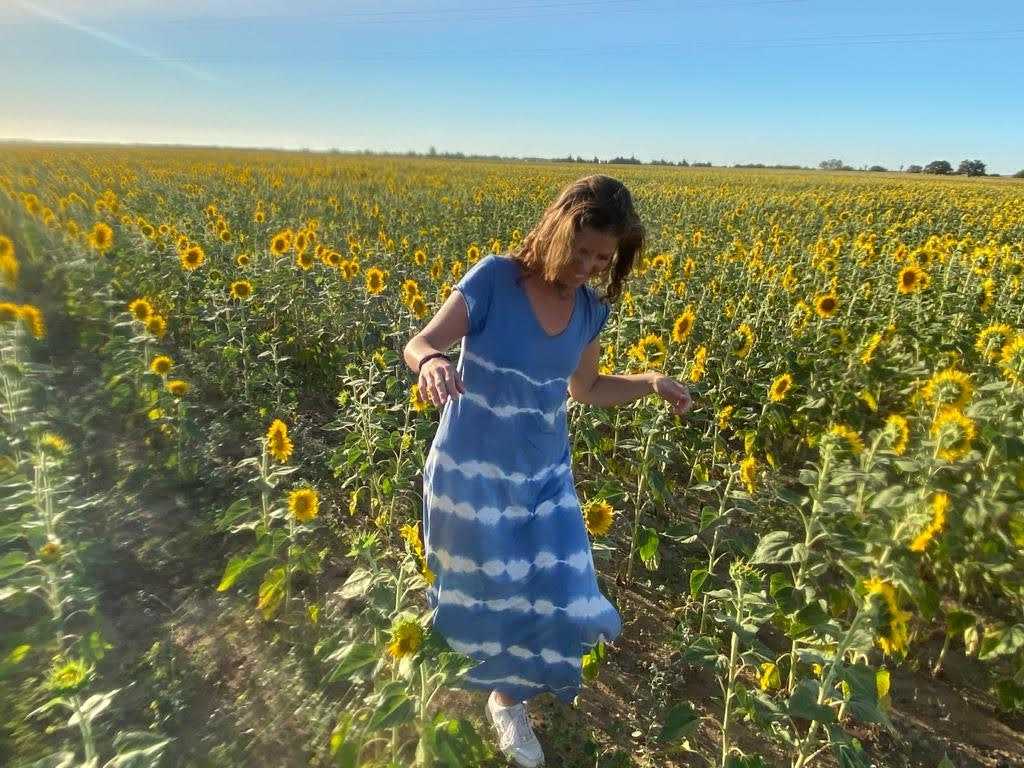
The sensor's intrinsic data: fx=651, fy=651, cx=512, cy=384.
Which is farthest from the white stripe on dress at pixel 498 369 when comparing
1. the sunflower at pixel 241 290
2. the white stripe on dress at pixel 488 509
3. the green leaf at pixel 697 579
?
the sunflower at pixel 241 290

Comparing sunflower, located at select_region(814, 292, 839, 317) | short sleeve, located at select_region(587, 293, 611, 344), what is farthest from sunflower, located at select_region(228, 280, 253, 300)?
sunflower, located at select_region(814, 292, 839, 317)

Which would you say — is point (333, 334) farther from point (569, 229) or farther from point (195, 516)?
point (569, 229)

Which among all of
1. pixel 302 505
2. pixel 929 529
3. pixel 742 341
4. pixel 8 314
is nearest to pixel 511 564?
pixel 302 505

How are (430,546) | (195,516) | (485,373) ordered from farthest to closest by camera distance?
(195,516), (430,546), (485,373)

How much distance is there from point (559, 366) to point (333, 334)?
145 inches

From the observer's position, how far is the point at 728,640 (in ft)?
8.84

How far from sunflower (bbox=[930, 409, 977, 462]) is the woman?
72 cm

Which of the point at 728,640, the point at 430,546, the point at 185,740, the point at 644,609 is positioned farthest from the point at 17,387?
the point at 728,640

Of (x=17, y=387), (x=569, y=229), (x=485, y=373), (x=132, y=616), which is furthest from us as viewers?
(x=17, y=387)

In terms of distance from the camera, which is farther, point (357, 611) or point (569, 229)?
point (357, 611)

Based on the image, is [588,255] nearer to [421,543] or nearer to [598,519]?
[598,519]

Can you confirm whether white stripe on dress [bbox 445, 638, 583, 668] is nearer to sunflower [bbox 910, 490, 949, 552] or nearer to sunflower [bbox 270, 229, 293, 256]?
sunflower [bbox 910, 490, 949, 552]

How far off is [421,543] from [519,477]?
93 centimetres

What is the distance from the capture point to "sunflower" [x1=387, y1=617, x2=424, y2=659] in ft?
4.97
